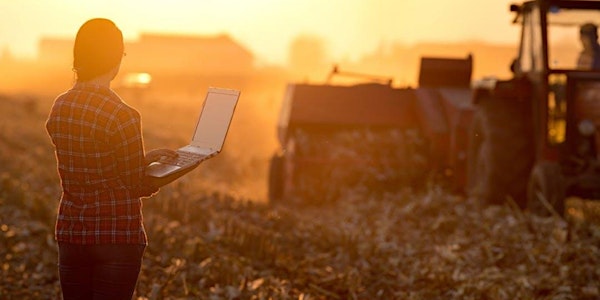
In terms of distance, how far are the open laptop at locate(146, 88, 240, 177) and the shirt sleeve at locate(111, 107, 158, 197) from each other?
0.59 feet

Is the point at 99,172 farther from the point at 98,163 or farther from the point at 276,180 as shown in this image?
the point at 276,180

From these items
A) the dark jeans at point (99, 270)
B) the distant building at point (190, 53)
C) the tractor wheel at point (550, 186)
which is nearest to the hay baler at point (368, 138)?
the tractor wheel at point (550, 186)

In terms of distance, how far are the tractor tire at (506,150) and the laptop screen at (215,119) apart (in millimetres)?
4532

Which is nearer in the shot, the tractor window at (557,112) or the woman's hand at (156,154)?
the woman's hand at (156,154)

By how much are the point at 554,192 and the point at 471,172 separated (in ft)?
5.60

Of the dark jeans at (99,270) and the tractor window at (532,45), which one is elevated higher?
the tractor window at (532,45)

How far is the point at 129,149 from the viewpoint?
3.00 metres

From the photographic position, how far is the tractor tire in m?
7.48

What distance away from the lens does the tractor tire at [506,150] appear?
748 cm

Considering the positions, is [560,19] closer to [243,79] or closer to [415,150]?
[415,150]

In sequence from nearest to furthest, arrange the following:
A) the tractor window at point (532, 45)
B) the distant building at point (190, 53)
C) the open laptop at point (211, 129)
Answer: the open laptop at point (211, 129)
the tractor window at point (532, 45)
the distant building at point (190, 53)

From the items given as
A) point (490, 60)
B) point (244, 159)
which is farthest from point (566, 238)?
point (490, 60)

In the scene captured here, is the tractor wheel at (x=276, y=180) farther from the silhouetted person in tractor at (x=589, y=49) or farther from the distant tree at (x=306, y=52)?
the distant tree at (x=306, y=52)

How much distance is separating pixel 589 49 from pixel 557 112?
2.28 feet
